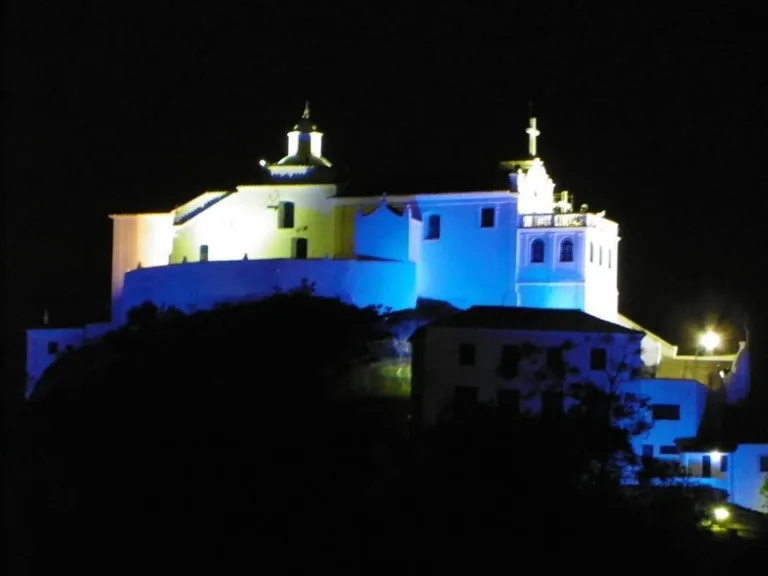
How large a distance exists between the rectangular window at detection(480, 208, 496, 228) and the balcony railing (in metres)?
0.91

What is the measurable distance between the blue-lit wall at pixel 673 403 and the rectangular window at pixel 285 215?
15.1 m

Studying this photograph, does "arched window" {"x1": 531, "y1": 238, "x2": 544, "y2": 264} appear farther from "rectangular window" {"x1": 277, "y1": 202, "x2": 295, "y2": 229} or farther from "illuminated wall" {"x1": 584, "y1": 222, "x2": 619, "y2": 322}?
"rectangular window" {"x1": 277, "y1": 202, "x2": 295, "y2": 229}

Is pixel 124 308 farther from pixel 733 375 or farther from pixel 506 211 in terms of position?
pixel 733 375

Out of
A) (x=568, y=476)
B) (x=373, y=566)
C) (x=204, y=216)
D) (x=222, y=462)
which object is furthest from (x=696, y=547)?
(x=204, y=216)

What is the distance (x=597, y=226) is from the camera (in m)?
62.9

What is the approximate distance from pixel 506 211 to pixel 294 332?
881cm

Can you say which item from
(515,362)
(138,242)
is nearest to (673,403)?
(515,362)

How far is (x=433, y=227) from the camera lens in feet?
208

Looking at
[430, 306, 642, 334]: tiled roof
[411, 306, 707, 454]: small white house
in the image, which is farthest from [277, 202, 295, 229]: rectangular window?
[411, 306, 707, 454]: small white house

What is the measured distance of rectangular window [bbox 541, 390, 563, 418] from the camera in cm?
5197

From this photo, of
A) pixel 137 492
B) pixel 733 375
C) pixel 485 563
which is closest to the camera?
pixel 485 563

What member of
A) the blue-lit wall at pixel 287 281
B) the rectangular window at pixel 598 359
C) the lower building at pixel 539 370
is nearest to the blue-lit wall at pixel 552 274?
the blue-lit wall at pixel 287 281

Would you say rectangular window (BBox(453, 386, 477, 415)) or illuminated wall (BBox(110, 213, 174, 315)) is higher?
illuminated wall (BBox(110, 213, 174, 315))

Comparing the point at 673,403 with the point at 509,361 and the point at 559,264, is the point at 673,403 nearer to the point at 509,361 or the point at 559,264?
the point at 509,361
